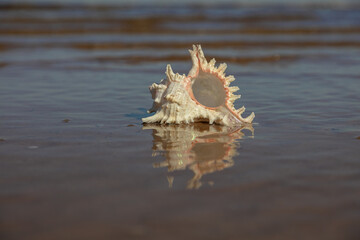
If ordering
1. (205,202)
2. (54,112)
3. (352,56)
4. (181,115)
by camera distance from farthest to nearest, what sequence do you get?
(352,56) < (54,112) < (181,115) < (205,202)

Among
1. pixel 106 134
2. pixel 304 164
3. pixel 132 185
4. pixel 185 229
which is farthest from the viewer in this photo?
pixel 106 134

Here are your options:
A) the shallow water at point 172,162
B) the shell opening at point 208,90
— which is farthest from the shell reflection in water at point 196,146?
the shell opening at point 208,90

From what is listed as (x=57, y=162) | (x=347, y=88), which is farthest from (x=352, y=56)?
(x=57, y=162)

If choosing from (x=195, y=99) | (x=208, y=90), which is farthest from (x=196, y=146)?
(x=208, y=90)

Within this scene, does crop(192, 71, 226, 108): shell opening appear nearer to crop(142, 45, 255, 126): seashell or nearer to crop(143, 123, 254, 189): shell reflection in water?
crop(142, 45, 255, 126): seashell

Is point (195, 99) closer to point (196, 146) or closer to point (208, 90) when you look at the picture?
point (208, 90)

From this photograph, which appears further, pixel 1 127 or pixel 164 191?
pixel 1 127

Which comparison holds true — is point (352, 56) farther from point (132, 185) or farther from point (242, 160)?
point (132, 185)

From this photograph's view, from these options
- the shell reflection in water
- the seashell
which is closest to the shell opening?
the seashell
